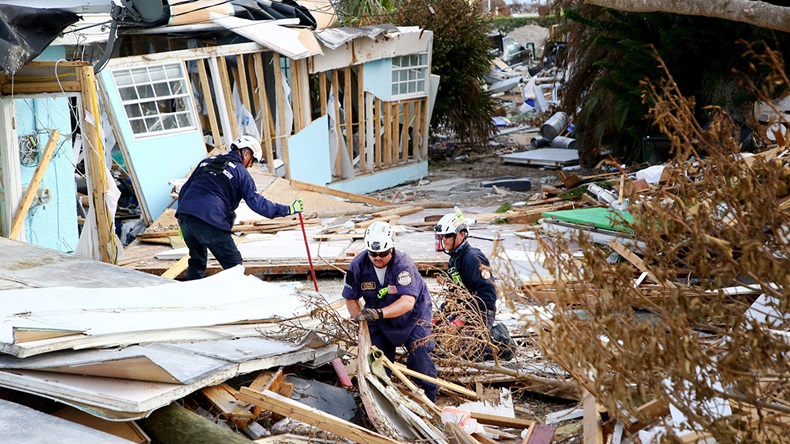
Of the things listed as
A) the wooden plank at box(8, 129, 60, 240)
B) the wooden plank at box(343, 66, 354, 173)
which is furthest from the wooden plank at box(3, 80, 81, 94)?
the wooden plank at box(343, 66, 354, 173)

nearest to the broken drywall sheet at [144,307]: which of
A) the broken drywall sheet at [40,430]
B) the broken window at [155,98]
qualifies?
the broken drywall sheet at [40,430]

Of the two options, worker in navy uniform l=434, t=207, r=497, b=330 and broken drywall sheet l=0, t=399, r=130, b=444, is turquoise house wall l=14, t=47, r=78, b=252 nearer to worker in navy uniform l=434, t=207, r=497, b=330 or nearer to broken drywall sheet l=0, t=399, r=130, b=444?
worker in navy uniform l=434, t=207, r=497, b=330

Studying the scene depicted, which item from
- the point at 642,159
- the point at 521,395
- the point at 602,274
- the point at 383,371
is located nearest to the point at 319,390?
the point at 383,371

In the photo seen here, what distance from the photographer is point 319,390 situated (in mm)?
6203

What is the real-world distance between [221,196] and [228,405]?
3893 mm

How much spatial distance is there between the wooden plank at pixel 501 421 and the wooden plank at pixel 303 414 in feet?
3.28

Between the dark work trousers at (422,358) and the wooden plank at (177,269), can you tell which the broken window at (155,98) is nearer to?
the wooden plank at (177,269)

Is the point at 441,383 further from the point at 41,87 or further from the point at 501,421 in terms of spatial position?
the point at 41,87

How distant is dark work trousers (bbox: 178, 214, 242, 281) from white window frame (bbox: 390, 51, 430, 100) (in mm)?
9149

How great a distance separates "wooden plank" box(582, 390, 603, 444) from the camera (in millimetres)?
4887

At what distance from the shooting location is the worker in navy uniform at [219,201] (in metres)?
8.89

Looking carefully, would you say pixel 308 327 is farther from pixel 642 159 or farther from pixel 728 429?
pixel 642 159

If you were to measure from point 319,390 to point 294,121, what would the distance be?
10.2 meters

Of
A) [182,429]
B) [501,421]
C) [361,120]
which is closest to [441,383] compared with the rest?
[501,421]
